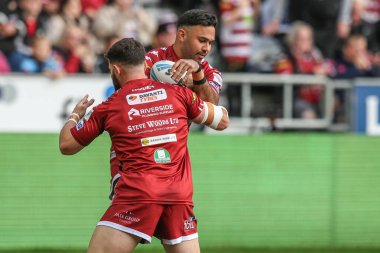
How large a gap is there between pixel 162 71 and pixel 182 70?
0.22 metres

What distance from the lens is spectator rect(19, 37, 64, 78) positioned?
1345 cm

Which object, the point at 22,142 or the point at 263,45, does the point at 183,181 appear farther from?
the point at 263,45

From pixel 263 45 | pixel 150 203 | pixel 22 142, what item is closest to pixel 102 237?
pixel 150 203

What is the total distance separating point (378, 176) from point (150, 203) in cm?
618

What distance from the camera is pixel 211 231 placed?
11.8 m

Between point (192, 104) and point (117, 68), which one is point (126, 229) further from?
point (117, 68)

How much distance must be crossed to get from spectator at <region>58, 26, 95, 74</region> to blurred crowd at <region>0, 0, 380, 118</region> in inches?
0.5

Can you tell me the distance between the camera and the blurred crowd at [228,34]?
13.7m

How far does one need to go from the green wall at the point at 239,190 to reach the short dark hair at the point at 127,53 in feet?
16.6

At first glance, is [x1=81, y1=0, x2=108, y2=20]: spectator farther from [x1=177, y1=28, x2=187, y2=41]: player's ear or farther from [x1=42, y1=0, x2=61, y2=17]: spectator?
[x1=177, y1=28, x2=187, y2=41]: player's ear

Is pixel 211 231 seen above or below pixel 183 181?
below

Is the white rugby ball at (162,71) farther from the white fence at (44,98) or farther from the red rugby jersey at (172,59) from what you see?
the white fence at (44,98)

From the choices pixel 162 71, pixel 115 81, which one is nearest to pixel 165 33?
pixel 162 71

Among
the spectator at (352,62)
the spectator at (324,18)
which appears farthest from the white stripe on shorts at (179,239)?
the spectator at (324,18)
